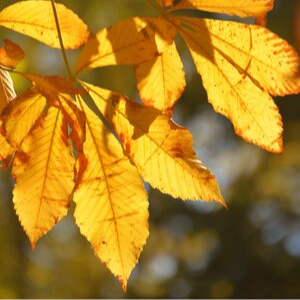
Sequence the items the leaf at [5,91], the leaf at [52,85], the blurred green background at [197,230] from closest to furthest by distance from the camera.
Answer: the leaf at [52,85] < the leaf at [5,91] < the blurred green background at [197,230]

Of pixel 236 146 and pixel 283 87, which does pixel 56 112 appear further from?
pixel 236 146

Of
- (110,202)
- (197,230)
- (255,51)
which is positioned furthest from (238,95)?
(197,230)

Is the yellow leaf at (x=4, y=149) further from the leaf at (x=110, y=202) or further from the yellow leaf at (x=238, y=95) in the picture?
the yellow leaf at (x=238, y=95)

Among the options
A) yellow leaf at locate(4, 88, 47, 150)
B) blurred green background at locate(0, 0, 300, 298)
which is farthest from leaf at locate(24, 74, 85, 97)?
blurred green background at locate(0, 0, 300, 298)

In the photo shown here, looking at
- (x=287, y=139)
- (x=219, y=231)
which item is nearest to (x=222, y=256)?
(x=219, y=231)

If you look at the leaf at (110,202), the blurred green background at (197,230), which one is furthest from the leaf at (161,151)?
the blurred green background at (197,230)

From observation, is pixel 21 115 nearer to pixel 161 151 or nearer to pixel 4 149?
pixel 4 149

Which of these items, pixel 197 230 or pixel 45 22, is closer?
pixel 45 22

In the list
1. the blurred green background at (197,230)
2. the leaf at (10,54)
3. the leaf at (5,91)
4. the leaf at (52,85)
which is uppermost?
the leaf at (52,85)
